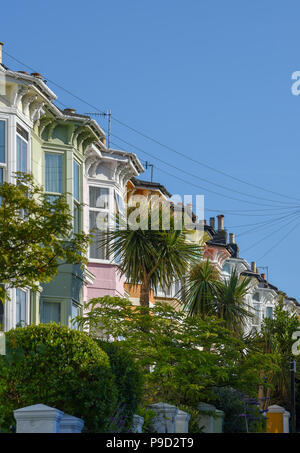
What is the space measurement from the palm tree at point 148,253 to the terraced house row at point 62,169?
1.40 meters

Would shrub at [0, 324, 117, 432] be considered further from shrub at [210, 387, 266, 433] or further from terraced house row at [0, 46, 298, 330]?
shrub at [210, 387, 266, 433]

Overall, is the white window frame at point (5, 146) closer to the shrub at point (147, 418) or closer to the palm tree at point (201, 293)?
the shrub at point (147, 418)

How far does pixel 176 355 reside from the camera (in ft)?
103

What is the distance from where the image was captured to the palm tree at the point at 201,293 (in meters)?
45.6

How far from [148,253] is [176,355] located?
579 cm

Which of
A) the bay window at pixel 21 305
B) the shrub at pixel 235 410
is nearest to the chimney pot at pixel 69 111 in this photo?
the bay window at pixel 21 305

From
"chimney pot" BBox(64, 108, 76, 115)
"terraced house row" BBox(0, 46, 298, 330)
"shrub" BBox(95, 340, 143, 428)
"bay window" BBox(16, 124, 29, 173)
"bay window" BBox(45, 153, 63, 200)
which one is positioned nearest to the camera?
"shrub" BBox(95, 340, 143, 428)

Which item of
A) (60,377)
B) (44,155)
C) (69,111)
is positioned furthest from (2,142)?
(60,377)

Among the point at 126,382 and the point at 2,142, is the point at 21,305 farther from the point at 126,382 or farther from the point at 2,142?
the point at 126,382

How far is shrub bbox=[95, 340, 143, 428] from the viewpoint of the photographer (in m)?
20.4

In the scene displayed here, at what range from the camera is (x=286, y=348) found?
57.2m

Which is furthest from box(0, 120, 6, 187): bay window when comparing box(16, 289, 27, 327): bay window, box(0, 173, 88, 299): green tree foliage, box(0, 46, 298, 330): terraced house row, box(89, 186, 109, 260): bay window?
box(89, 186, 109, 260): bay window

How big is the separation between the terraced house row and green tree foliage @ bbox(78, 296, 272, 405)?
4.21ft
